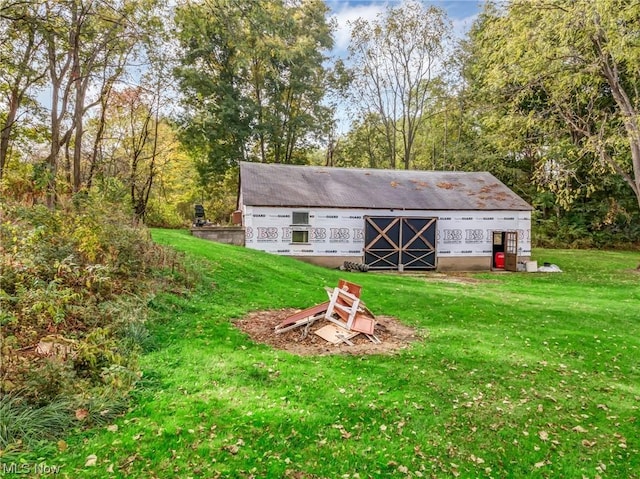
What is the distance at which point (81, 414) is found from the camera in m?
3.71

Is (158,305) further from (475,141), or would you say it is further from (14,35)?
(475,141)

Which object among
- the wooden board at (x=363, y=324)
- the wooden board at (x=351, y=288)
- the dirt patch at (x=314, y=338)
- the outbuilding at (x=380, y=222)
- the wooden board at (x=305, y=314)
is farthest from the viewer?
the outbuilding at (x=380, y=222)

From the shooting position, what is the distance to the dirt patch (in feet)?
19.7

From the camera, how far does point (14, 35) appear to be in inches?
288

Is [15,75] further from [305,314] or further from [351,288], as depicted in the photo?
[351,288]

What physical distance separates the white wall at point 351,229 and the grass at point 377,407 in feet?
29.6

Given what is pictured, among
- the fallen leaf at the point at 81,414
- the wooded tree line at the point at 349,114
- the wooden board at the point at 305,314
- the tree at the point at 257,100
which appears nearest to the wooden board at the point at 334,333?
the wooden board at the point at 305,314

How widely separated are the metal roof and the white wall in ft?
1.07

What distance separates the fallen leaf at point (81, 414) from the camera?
367 centimetres

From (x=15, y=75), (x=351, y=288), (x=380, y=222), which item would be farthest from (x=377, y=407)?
(x=380, y=222)

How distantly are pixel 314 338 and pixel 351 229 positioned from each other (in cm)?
1158

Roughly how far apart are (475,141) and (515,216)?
13.8 metres

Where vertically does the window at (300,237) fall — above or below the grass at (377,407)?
above

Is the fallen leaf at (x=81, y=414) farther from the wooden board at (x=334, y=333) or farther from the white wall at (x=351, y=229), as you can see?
the white wall at (x=351, y=229)
